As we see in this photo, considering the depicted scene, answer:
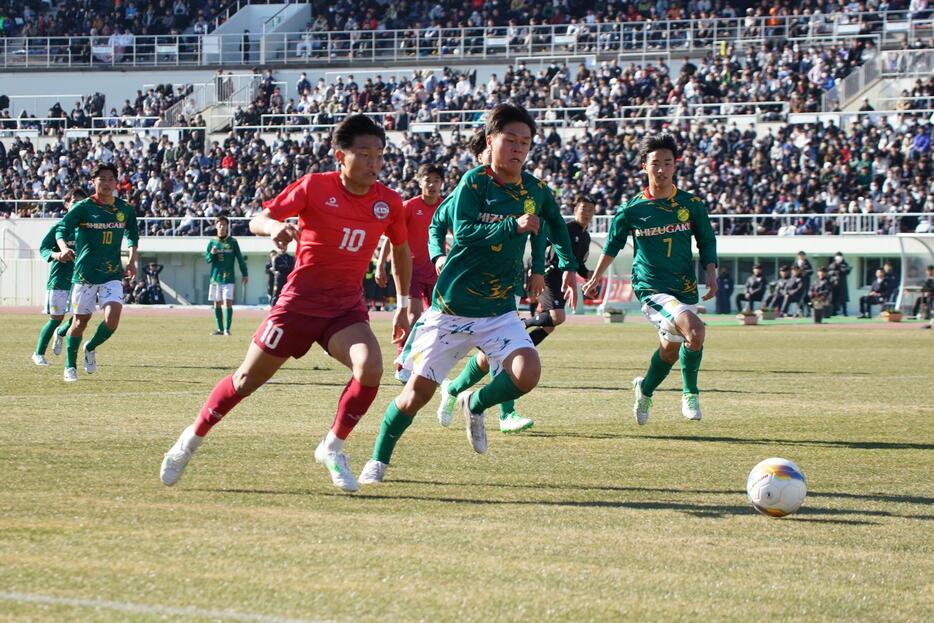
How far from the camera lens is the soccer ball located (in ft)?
24.4

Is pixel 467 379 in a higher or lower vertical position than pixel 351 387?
lower

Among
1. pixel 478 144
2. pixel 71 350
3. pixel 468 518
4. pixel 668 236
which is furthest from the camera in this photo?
pixel 71 350

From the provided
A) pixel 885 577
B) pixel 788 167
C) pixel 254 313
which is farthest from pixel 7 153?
pixel 885 577

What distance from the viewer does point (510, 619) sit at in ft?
16.8

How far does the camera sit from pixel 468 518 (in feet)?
23.8

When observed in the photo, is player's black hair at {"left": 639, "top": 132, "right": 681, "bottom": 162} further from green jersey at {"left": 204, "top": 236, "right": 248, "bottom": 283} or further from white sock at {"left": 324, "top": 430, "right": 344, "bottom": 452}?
green jersey at {"left": 204, "top": 236, "right": 248, "bottom": 283}

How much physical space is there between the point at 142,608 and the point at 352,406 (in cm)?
324

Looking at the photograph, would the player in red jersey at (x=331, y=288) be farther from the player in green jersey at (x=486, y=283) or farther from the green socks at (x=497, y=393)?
the green socks at (x=497, y=393)

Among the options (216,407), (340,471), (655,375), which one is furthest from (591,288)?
(216,407)

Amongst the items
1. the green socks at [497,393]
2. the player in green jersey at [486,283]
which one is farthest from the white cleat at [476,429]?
the player in green jersey at [486,283]

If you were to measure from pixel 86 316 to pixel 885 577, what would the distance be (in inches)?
503

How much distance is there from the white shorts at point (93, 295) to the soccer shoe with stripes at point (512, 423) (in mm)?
7051

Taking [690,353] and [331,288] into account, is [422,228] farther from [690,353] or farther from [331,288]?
[331,288]

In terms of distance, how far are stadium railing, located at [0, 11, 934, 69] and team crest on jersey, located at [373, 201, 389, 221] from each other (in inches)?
1826
